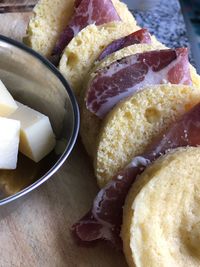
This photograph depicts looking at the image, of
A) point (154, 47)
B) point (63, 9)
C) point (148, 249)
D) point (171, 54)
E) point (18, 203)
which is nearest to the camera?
point (148, 249)

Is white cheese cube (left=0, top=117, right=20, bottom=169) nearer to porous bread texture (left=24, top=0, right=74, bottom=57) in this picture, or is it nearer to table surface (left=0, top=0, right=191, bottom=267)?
table surface (left=0, top=0, right=191, bottom=267)

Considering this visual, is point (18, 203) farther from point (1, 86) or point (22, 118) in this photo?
point (1, 86)

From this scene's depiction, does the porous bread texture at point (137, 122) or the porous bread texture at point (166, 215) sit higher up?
the porous bread texture at point (137, 122)

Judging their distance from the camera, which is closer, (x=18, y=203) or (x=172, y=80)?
(x=18, y=203)

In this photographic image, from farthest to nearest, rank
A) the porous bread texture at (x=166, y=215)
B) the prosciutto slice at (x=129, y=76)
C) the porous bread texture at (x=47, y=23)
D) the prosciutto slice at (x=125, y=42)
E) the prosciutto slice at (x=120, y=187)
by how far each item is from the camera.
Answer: the porous bread texture at (x=47, y=23)
the prosciutto slice at (x=125, y=42)
the prosciutto slice at (x=129, y=76)
the prosciutto slice at (x=120, y=187)
the porous bread texture at (x=166, y=215)

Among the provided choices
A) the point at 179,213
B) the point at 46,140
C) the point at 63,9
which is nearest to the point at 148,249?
the point at 179,213

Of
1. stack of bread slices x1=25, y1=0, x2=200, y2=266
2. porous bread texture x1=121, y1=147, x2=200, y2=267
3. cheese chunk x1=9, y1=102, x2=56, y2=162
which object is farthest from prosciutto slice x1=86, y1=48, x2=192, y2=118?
porous bread texture x1=121, y1=147, x2=200, y2=267

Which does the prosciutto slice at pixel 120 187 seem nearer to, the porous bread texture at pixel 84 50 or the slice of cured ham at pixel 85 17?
the porous bread texture at pixel 84 50

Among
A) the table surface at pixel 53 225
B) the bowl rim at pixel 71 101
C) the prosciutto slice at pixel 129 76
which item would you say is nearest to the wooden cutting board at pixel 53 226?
the table surface at pixel 53 225
